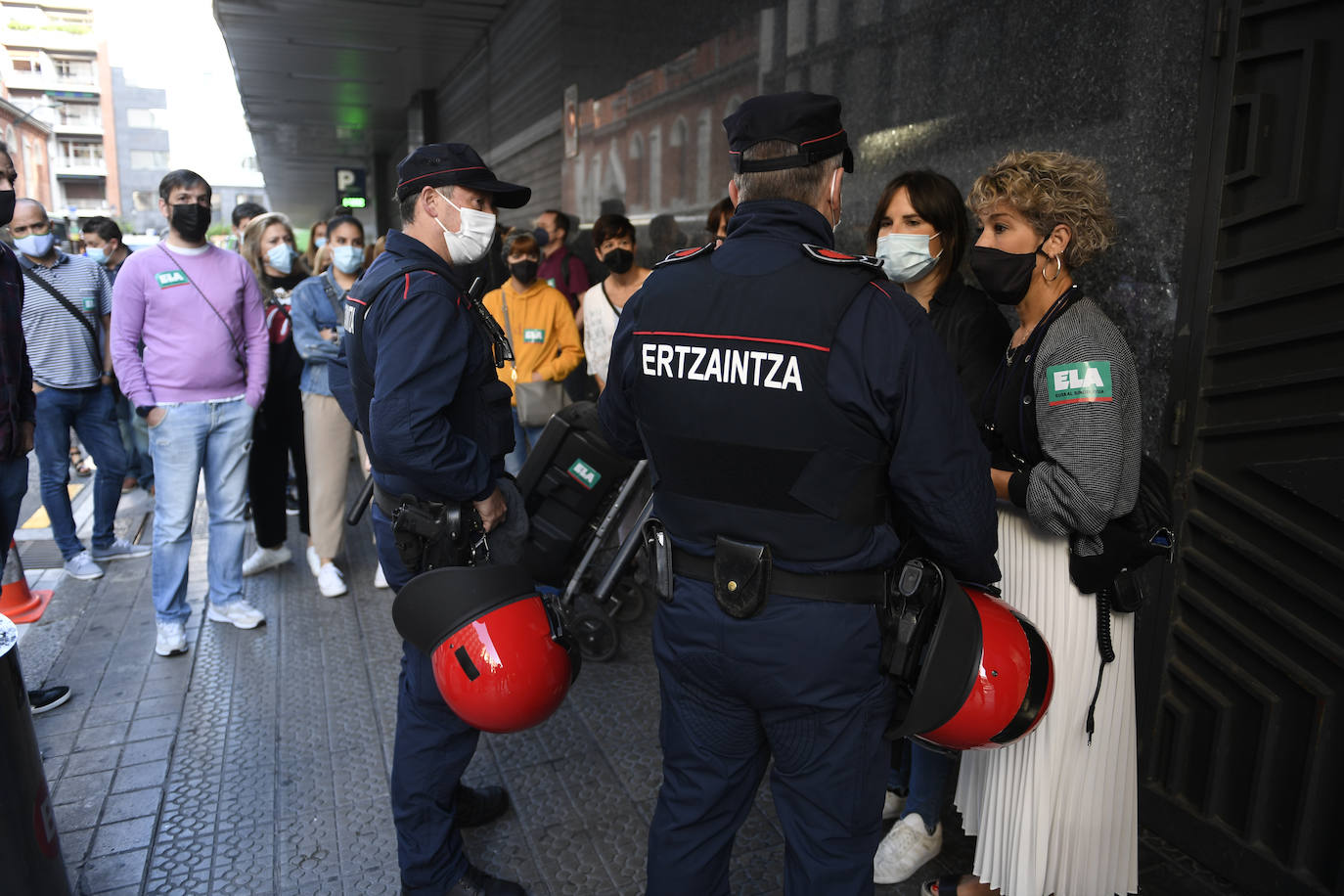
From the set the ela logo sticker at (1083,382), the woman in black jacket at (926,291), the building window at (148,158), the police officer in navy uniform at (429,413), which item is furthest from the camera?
the building window at (148,158)

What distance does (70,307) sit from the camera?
509 centimetres

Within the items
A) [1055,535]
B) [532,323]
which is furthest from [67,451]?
[1055,535]

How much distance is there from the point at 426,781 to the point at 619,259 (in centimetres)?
318

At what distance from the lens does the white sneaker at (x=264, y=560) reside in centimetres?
524

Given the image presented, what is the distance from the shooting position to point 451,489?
229 centimetres

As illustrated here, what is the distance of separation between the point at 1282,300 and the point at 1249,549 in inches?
25.9

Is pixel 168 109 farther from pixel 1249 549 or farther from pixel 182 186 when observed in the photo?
pixel 1249 549

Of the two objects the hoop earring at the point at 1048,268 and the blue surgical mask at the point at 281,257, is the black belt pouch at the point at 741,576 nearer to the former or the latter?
the hoop earring at the point at 1048,268

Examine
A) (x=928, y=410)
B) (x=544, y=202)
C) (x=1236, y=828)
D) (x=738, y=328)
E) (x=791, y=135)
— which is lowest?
(x=1236, y=828)

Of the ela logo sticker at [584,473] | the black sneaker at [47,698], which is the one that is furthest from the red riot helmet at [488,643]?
the black sneaker at [47,698]

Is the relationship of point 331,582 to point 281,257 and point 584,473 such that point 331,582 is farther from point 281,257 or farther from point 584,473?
point 281,257

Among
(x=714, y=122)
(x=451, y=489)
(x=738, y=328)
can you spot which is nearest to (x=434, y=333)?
(x=451, y=489)

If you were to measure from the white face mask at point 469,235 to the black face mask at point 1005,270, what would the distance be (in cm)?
128

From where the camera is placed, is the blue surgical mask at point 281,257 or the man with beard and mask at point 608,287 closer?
the man with beard and mask at point 608,287
